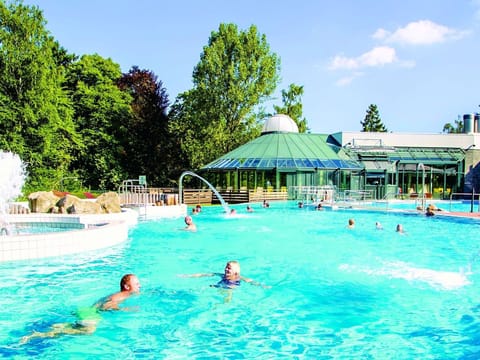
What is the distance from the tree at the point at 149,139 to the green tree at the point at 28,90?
9140 millimetres

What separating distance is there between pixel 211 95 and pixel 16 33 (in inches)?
637

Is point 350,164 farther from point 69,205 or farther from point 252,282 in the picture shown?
point 252,282

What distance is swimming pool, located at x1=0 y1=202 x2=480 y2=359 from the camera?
5418 mm

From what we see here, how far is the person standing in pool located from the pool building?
22.2 meters

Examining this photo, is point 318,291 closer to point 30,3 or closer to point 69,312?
point 69,312

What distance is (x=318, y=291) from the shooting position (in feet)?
26.5

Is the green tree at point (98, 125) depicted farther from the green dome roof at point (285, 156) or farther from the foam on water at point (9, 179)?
the foam on water at point (9, 179)

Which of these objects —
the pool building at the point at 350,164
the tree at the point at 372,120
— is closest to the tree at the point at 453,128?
the tree at the point at 372,120

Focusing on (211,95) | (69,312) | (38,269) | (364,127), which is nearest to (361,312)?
(69,312)

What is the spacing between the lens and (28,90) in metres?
23.5

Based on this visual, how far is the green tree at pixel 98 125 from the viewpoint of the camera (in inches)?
1316

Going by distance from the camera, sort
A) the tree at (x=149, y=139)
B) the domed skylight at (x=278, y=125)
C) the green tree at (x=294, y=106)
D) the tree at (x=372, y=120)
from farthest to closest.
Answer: the tree at (x=372, y=120)
the green tree at (x=294, y=106)
the domed skylight at (x=278, y=125)
the tree at (x=149, y=139)

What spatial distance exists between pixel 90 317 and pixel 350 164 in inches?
1107

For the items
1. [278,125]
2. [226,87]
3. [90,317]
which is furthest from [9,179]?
[278,125]
